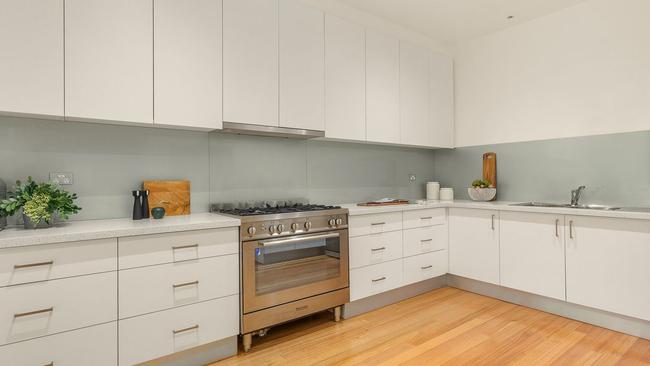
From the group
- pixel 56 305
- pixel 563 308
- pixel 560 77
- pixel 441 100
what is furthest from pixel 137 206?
pixel 560 77

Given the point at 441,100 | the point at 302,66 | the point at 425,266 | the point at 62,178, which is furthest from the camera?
the point at 441,100

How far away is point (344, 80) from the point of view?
9.77ft

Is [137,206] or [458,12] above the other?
[458,12]

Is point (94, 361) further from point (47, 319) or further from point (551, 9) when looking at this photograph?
point (551, 9)

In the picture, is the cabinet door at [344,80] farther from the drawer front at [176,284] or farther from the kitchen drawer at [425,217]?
the drawer front at [176,284]

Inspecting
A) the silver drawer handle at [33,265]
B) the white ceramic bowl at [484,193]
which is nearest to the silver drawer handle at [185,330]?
the silver drawer handle at [33,265]

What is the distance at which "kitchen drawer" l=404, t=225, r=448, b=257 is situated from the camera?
3.15 m

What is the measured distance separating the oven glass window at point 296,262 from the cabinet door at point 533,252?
5.06 ft

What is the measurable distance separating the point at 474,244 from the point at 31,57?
11.5ft

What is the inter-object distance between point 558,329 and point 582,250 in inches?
24.2

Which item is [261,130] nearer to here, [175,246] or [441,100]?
[175,246]

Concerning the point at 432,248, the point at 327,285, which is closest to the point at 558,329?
the point at 432,248

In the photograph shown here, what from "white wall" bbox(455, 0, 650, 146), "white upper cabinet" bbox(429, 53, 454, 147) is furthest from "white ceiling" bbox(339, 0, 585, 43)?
"white upper cabinet" bbox(429, 53, 454, 147)

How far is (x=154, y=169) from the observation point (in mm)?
2418
